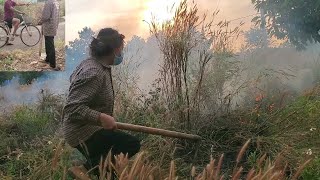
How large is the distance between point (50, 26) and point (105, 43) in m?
2.78

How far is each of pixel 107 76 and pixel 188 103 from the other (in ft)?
5.34

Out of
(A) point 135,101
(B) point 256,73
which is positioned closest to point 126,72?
(A) point 135,101

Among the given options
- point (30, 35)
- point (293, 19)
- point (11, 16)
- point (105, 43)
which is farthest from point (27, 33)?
point (293, 19)

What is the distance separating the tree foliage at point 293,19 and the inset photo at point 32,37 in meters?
2.54

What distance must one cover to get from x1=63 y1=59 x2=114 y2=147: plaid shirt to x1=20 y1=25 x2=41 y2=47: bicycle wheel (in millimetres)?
2743

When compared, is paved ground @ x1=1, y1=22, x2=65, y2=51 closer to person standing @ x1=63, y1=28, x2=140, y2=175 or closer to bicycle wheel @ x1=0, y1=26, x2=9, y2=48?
bicycle wheel @ x1=0, y1=26, x2=9, y2=48

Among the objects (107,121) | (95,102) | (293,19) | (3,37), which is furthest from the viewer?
(293,19)

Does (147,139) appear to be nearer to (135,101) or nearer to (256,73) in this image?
(135,101)

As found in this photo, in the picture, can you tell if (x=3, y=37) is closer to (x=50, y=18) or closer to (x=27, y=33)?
(x=27, y=33)

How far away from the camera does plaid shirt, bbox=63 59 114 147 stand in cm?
384

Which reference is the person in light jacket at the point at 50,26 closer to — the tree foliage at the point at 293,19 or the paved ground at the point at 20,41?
the paved ground at the point at 20,41

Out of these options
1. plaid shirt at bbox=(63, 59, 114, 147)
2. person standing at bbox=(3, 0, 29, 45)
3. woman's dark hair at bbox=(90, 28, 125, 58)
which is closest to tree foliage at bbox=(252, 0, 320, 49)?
person standing at bbox=(3, 0, 29, 45)

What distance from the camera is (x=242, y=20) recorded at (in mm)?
7199

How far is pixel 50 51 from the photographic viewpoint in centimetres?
659
